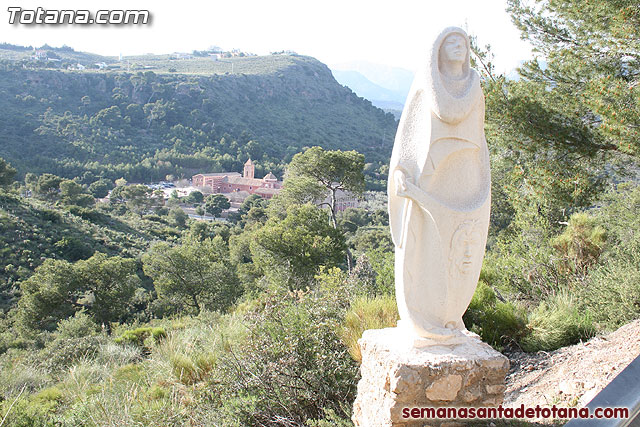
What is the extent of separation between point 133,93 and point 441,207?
249ft

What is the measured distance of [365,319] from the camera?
169 inches

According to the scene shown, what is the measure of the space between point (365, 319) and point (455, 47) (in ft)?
8.28

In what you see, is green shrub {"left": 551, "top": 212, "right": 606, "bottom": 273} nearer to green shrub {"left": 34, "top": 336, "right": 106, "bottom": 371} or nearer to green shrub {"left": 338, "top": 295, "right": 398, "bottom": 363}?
green shrub {"left": 338, "top": 295, "right": 398, "bottom": 363}

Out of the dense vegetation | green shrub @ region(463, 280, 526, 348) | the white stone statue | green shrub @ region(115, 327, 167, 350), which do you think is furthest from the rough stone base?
green shrub @ region(115, 327, 167, 350)

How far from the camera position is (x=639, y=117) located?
540cm

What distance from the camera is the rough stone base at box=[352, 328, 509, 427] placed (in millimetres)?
2725

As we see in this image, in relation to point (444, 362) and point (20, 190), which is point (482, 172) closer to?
point (444, 362)

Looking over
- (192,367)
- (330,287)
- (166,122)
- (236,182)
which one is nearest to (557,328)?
(330,287)

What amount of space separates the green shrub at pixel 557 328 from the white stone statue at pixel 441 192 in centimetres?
211

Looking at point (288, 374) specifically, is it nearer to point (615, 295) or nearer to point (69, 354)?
point (615, 295)

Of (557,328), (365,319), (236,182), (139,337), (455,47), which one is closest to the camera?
(455,47)

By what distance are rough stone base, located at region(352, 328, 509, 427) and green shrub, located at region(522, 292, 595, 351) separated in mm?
2030

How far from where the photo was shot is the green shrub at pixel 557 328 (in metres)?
4.62

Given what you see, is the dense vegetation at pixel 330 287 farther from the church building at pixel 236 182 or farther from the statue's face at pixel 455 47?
the church building at pixel 236 182
